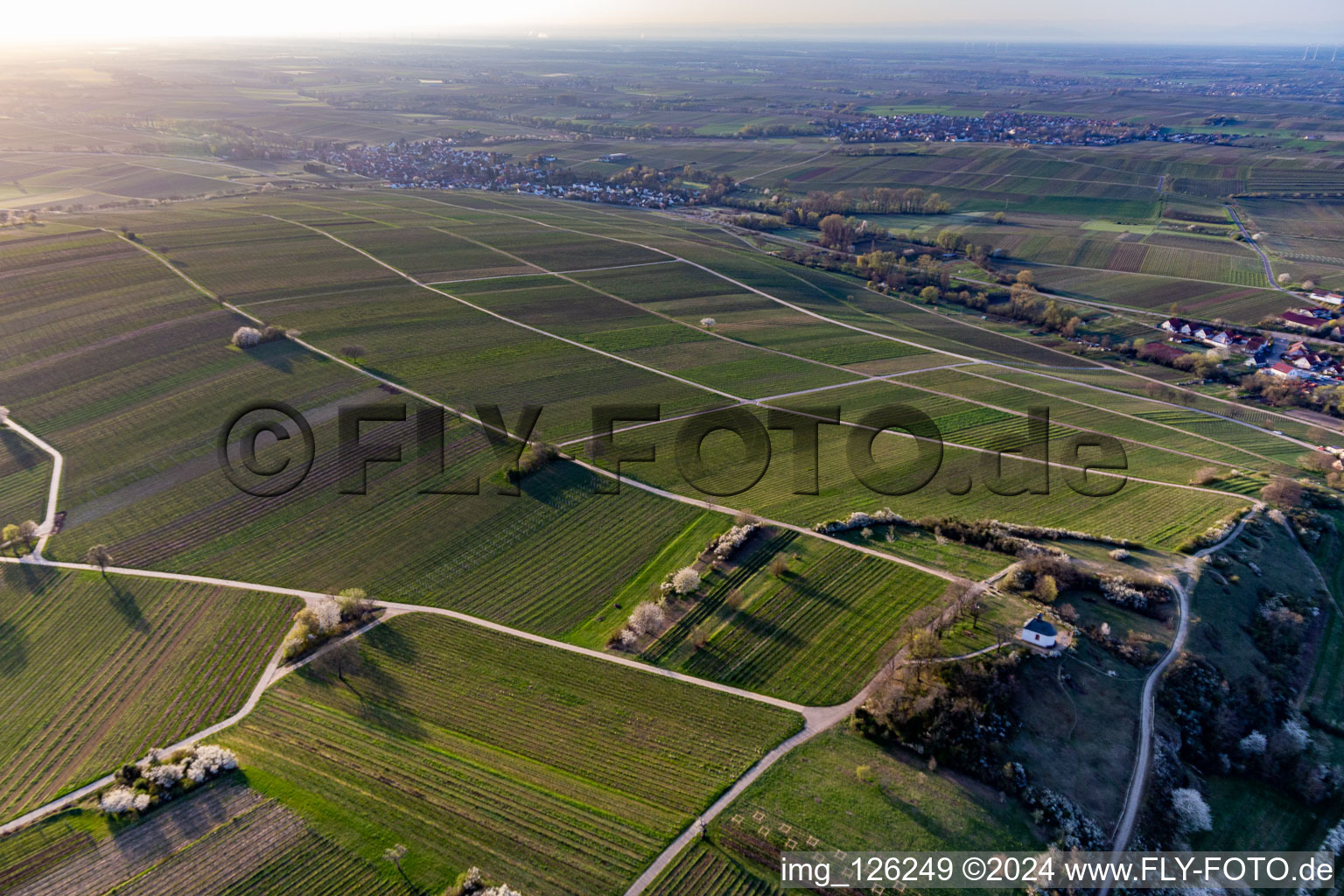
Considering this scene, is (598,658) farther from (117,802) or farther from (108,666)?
(108,666)

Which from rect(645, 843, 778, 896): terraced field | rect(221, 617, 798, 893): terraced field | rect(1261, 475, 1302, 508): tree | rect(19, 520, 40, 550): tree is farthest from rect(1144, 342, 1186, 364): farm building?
rect(19, 520, 40, 550): tree

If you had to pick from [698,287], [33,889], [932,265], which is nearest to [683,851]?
[33,889]

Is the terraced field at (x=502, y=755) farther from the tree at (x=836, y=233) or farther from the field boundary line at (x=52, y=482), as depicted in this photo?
the tree at (x=836, y=233)

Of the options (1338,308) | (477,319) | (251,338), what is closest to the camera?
(251,338)

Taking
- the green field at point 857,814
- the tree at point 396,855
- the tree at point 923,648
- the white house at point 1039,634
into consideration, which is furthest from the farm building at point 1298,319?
the tree at point 396,855

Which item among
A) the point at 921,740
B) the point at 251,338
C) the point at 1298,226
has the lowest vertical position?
the point at 921,740

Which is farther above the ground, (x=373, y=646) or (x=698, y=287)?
(x=698, y=287)

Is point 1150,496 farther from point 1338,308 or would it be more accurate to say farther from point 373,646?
point 1338,308
